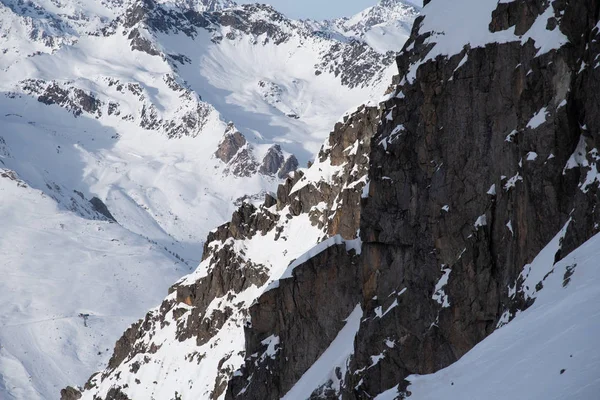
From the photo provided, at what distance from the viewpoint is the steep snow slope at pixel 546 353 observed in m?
20.5

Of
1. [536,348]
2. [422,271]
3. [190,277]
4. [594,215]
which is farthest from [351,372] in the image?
[190,277]

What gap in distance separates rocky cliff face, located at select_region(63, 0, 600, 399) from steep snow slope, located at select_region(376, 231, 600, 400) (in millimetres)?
2164

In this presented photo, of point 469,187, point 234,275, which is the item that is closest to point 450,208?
point 469,187

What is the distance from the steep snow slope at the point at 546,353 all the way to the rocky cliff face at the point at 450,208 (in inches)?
85.2

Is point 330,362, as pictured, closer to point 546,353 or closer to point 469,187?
point 469,187

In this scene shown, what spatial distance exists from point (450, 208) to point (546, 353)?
22.0 meters

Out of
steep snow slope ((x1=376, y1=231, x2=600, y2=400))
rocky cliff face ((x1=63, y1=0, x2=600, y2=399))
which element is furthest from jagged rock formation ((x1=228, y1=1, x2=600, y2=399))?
steep snow slope ((x1=376, y1=231, x2=600, y2=400))

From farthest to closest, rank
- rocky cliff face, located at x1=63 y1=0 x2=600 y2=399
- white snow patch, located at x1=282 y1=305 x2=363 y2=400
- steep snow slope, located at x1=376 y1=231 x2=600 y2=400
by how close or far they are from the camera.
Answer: white snow patch, located at x1=282 y1=305 x2=363 y2=400 < rocky cliff face, located at x1=63 y1=0 x2=600 y2=399 < steep snow slope, located at x1=376 y1=231 x2=600 y2=400

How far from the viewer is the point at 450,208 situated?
44.0m

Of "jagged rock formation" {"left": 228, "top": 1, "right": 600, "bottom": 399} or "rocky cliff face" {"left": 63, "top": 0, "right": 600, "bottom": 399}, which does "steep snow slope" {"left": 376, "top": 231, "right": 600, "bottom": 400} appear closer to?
"rocky cliff face" {"left": 63, "top": 0, "right": 600, "bottom": 399}

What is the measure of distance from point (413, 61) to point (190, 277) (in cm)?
6850

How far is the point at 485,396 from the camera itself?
73.4ft

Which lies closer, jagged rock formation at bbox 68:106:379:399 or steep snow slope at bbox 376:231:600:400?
steep snow slope at bbox 376:231:600:400

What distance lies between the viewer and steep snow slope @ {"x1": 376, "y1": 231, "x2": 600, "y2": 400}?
67.3 ft
